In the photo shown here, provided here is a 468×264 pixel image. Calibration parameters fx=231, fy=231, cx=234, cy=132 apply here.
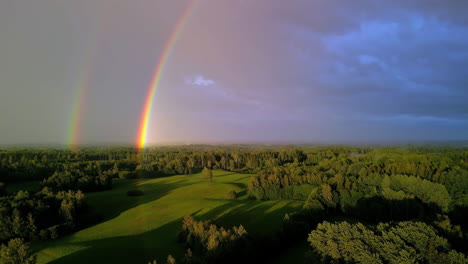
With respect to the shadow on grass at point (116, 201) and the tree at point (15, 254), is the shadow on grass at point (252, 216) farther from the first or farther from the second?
the tree at point (15, 254)

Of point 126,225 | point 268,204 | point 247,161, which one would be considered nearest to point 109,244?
point 126,225

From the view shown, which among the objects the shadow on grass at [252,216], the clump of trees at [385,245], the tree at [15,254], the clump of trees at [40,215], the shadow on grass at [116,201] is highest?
the clump of trees at [385,245]

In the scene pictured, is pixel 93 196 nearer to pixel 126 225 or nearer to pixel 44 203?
pixel 44 203

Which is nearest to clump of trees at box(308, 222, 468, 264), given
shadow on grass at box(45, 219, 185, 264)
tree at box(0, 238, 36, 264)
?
shadow on grass at box(45, 219, 185, 264)

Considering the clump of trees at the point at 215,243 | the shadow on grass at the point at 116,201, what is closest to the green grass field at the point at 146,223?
the shadow on grass at the point at 116,201

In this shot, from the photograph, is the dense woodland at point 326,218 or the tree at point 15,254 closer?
the dense woodland at point 326,218

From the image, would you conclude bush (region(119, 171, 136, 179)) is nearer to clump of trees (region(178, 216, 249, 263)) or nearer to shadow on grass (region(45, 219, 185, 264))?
shadow on grass (region(45, 219, 185, 264))
